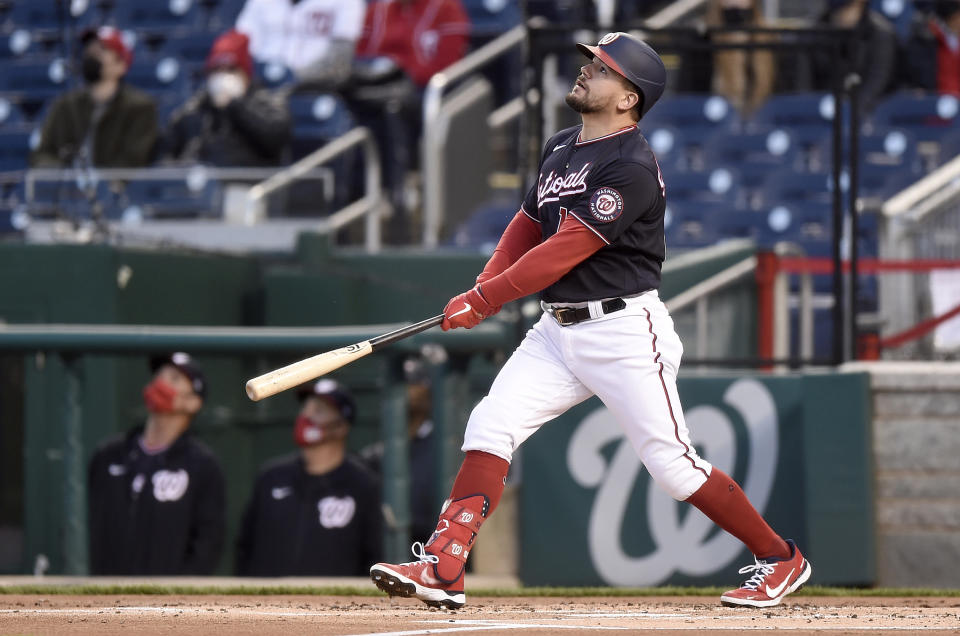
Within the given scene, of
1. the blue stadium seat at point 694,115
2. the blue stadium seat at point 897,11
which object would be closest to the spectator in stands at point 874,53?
the blue stadium seat at point 897,11

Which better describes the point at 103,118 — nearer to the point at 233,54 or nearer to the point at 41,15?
the point at 233,54

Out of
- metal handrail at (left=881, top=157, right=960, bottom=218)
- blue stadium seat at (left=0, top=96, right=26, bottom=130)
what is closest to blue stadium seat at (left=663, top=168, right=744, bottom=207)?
metal handrail at (left=881, top=157, right=960, bottom=218)

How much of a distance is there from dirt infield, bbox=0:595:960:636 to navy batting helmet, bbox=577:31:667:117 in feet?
4.76

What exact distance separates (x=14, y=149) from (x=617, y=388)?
334 inches

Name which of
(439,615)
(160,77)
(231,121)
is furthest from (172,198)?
(439,615)

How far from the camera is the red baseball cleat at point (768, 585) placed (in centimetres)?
443

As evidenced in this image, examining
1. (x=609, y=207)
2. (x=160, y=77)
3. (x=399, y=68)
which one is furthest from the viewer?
(x=160, y=77)

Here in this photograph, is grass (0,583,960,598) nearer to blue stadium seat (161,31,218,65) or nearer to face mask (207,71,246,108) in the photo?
face mask (207,71,246,108)

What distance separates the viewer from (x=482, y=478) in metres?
4.19

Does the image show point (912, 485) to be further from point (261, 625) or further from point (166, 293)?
point (166, 293)

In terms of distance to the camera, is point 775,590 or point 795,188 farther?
point 795,188

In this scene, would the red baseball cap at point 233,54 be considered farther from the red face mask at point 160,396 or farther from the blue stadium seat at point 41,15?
the red face mask at point 160,396

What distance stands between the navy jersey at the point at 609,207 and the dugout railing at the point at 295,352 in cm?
197

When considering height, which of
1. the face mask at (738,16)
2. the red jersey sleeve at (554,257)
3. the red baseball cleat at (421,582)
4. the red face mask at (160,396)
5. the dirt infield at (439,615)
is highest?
the face mask at (738,16)
